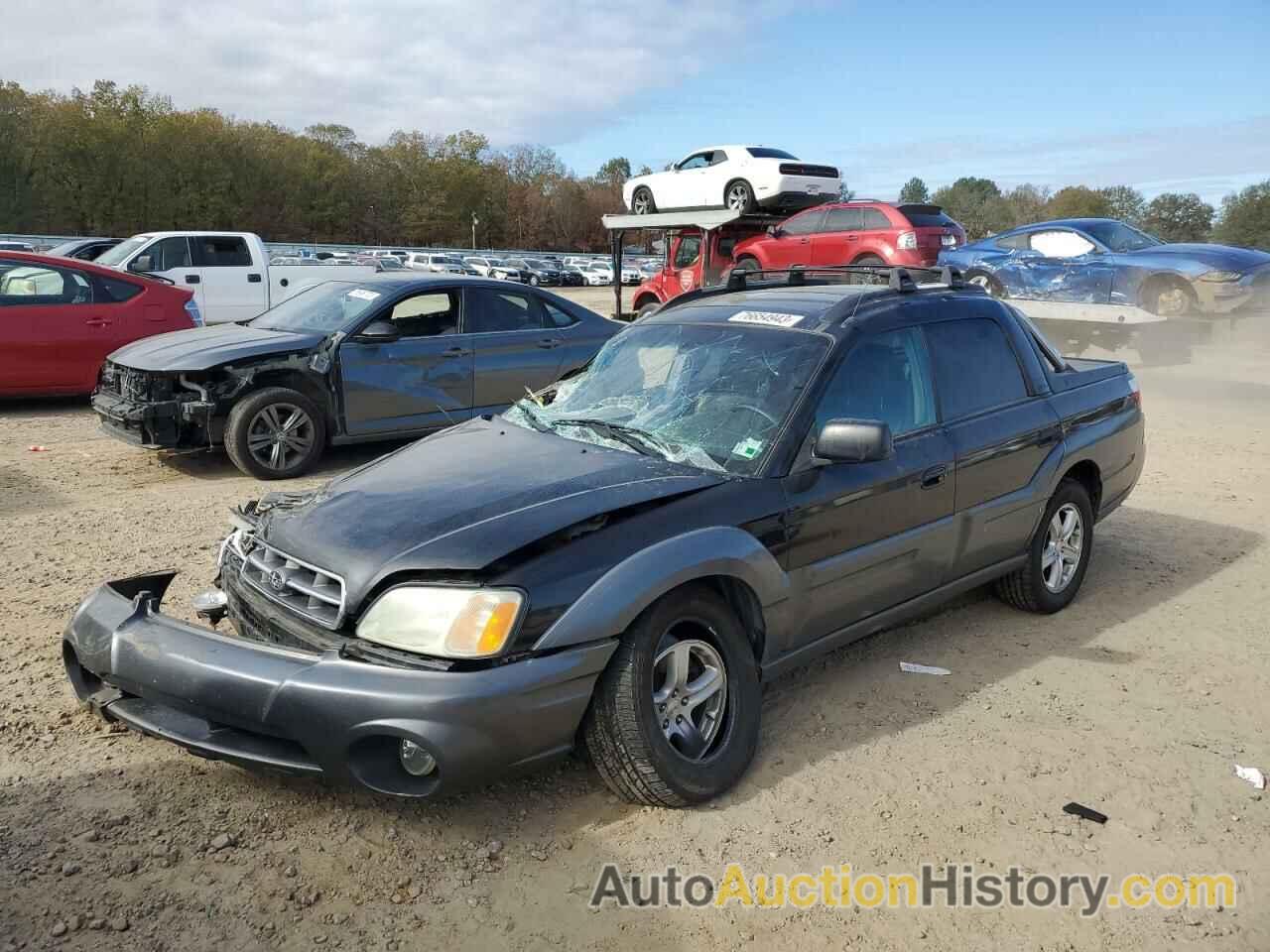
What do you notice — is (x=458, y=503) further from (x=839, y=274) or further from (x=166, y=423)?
(x=166, y=423)

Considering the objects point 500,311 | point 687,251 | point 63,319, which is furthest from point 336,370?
point 687,251

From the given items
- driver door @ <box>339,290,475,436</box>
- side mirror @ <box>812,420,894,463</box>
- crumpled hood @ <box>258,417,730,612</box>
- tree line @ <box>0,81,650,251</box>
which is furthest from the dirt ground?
tree line @ <box>0,81,650,251</box>

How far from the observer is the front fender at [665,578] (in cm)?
284

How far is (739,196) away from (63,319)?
37.7ft

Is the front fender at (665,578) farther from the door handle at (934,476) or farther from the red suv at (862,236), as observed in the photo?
the red suv at (862,236)

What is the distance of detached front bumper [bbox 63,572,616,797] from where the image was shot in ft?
8.75

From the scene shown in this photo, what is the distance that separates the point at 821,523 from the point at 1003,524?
1.34 metres

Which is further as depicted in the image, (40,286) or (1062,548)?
(40,286)

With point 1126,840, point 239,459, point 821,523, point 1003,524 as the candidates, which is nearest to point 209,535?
point 239,459

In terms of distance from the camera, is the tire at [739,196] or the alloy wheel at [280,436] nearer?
the alloy wheel at [280,436]

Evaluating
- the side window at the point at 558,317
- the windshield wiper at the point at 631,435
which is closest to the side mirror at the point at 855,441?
the windshield wiper at the point at 631,435

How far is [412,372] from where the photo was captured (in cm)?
773

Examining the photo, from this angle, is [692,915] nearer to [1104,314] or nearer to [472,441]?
[472,441]

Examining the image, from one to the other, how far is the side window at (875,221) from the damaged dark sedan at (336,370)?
7738 millimetres
